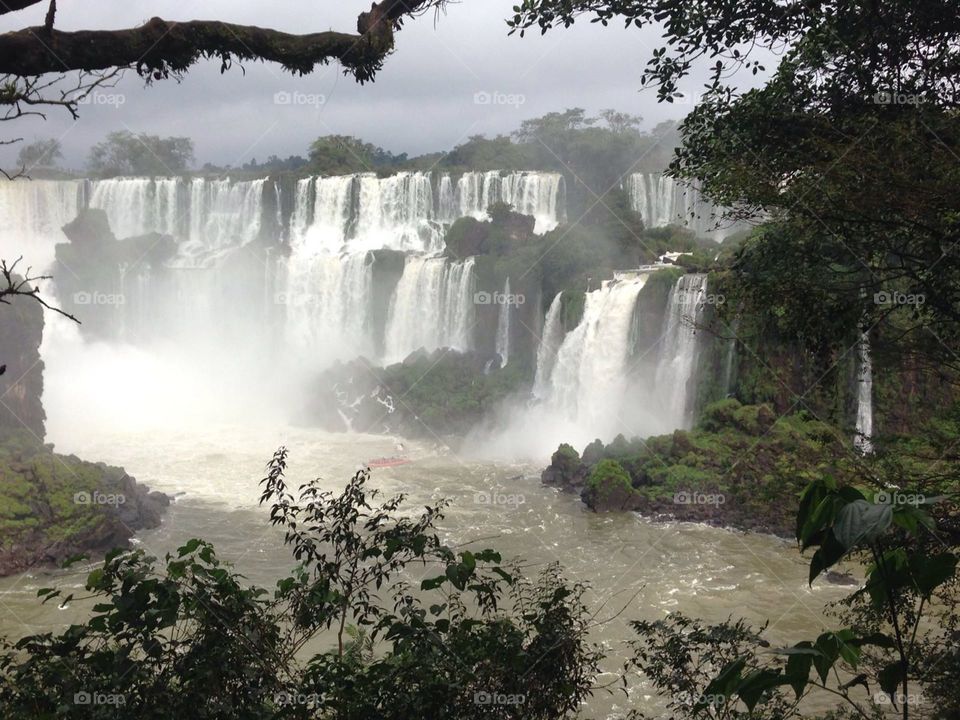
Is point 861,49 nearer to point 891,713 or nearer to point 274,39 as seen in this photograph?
point 274,39

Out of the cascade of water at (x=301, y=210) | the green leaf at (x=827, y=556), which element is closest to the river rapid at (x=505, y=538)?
the green leaf at (x=827, y=556)

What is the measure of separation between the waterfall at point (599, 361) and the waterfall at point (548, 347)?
1.48ft

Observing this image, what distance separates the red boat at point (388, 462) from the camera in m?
20.4

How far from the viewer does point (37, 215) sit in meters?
35.8

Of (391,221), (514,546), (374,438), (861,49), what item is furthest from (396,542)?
(391,221)

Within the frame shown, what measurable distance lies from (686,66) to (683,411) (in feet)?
52.1

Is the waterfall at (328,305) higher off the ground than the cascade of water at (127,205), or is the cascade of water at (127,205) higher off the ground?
the cascade of water at (127,205)

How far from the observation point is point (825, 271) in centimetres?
435

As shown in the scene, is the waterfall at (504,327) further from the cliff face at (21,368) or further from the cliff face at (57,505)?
the cliff face at (21,368)

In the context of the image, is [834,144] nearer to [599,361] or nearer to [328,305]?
[599,361]

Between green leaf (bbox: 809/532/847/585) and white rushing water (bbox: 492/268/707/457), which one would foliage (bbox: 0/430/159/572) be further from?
green leaf (bbox: 809/532/847/585)

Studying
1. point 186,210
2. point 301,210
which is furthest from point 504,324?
point 186,210

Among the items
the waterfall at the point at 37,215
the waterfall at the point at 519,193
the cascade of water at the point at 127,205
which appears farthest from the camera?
the waterfall at the point at 37,215

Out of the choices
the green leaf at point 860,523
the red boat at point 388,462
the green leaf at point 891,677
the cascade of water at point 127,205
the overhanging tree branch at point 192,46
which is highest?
the cascade of water at point 127,205
